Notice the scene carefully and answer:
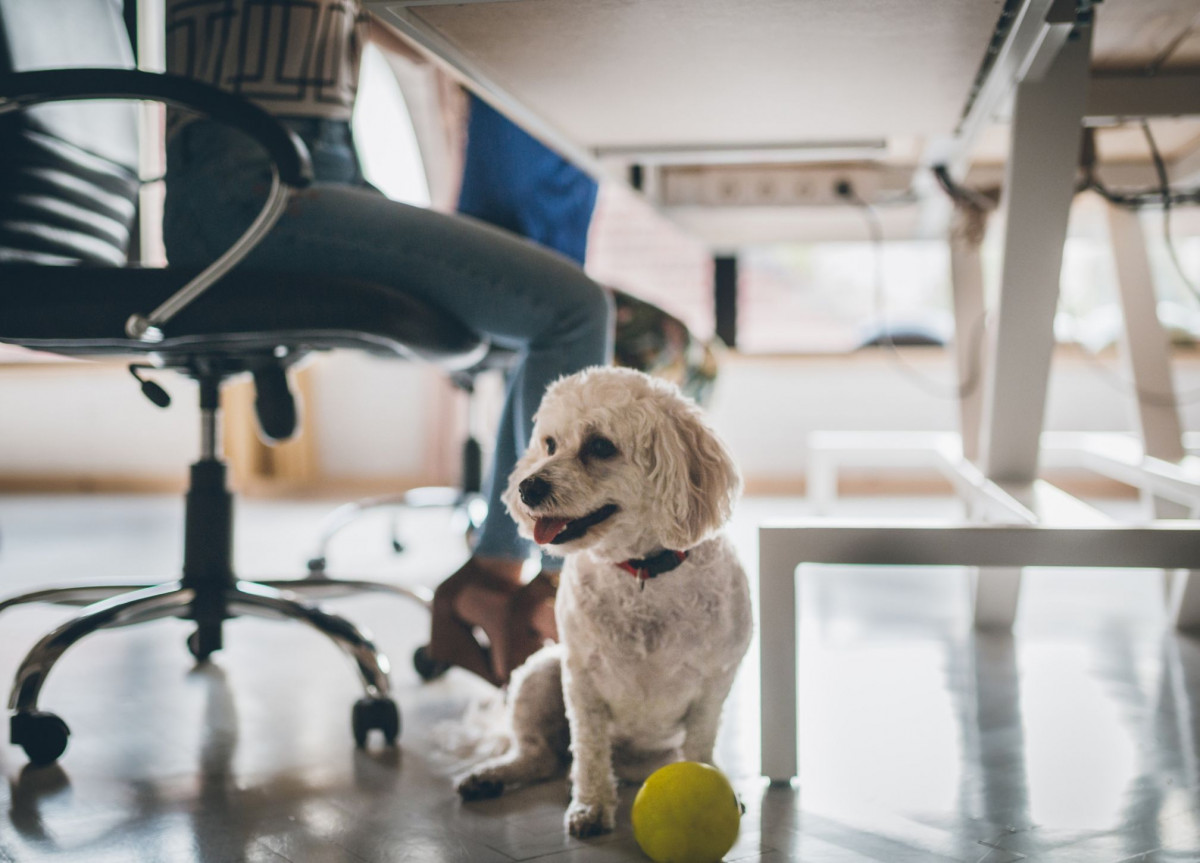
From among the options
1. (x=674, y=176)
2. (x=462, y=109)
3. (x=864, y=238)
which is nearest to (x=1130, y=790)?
(x=674, y=176)

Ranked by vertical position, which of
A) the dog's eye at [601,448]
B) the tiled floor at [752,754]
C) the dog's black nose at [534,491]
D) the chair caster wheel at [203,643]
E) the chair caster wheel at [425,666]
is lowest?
Result: the tiled floor at [752,754]

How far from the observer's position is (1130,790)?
40.4 inches

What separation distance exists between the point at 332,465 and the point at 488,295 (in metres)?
3.29

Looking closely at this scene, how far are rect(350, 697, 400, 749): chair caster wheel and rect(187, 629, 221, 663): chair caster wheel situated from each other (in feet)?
1.28

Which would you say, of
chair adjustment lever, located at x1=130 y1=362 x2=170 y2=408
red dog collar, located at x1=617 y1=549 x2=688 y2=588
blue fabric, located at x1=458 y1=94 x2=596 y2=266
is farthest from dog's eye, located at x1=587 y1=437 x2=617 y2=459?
blue fabric, located at x1=458 y1=94 x2=596 y2=266

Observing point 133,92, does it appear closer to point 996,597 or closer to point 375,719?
point 375,719

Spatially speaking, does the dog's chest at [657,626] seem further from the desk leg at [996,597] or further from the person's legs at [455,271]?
the desk leg at [996,597]

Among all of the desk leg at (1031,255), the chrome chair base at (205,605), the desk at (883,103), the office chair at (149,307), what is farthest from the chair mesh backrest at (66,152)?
the desk leg at (1031,255)

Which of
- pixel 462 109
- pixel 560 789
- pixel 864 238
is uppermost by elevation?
pixel 462 109

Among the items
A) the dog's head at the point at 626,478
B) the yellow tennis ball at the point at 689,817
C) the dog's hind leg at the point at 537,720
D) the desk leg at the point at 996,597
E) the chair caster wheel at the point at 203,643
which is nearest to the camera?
the yellow tennis ball at the point at 689,817

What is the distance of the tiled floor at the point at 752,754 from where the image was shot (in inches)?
35.9

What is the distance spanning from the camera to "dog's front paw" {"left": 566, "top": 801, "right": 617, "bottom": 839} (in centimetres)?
93

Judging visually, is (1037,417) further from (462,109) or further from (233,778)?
(462,109)

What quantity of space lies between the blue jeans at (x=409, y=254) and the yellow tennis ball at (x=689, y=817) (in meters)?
0.45
